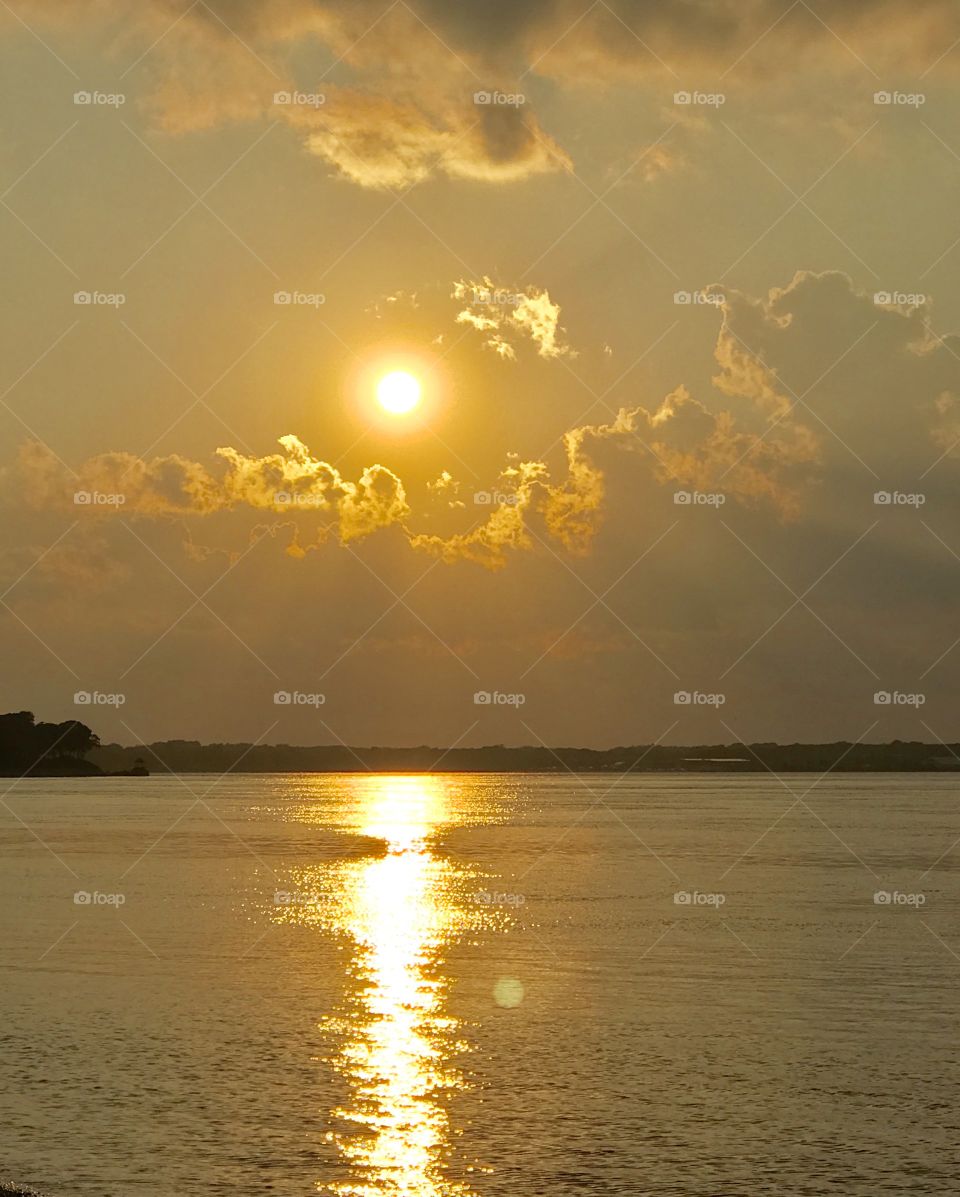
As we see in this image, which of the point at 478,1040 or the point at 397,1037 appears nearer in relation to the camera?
the point at 478,1040

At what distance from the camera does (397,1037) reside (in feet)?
122

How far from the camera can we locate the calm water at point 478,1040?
26.7 meters

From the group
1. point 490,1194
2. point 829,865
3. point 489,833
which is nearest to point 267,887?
point 829,865

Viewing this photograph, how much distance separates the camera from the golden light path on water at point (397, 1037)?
85.9 ft

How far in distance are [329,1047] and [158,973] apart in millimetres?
14239

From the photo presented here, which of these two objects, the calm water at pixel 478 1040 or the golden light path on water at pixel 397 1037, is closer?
the golden light path on water at pixel 397 1037

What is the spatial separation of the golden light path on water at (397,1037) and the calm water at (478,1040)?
0.34 feet

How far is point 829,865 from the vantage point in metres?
101

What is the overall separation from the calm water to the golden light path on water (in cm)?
10

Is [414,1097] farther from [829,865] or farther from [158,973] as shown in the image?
[829,865]

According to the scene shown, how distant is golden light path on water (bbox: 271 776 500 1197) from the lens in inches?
1031

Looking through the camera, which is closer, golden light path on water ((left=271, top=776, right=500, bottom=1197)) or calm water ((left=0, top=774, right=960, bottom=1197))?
golden light path on water ((left=271, top=776, right=500, bottom=1197))

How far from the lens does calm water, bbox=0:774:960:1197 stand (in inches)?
1051

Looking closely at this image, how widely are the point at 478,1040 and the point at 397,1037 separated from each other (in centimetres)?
214
